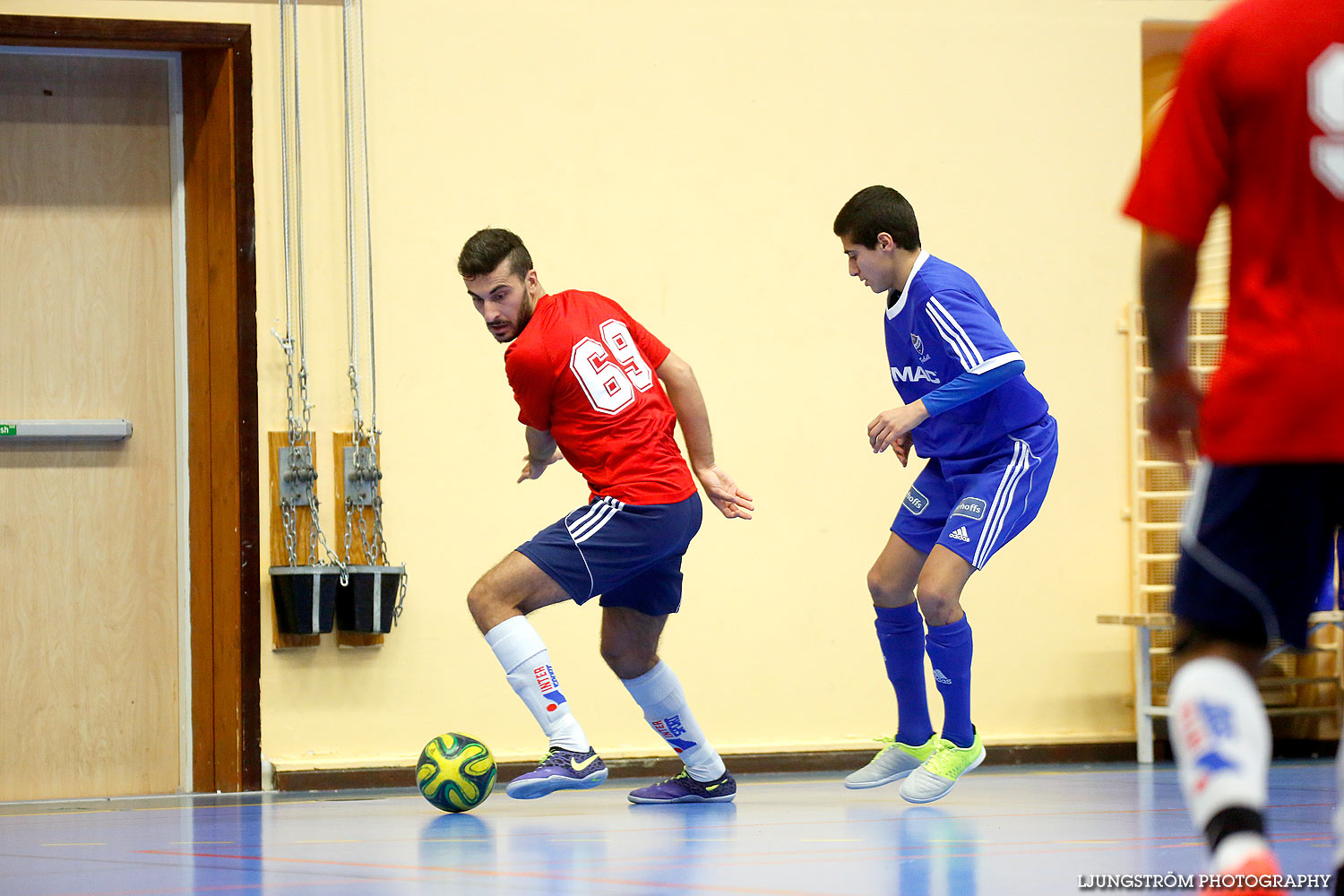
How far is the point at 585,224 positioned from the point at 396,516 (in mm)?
1445

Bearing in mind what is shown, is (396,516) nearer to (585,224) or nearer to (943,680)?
(585,224)

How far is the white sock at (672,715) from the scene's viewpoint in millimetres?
4605

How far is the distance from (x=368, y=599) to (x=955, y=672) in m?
2.39

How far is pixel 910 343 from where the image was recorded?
4.68 meters

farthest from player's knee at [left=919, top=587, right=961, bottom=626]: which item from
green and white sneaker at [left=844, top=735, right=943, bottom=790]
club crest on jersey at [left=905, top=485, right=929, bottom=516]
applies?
green and white sneaker at [left=844, top=735, right=943, bottom=790]

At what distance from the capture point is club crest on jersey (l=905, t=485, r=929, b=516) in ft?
15.6

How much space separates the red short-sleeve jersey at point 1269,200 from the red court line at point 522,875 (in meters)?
1.30

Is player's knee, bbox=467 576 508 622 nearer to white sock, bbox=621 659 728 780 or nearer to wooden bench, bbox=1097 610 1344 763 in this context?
white sock, bbox=621 659 728 780

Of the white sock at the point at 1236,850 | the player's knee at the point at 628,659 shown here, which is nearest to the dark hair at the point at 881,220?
the player's knee at the point at 628,659

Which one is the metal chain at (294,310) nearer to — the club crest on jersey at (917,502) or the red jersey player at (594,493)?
the red jersey player at (594,493)

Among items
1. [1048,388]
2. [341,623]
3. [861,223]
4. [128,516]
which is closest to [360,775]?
[341,623]

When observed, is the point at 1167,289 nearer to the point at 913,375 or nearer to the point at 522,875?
the point at 522,875

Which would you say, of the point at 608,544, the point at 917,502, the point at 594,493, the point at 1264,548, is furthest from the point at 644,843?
the point at 1264,548

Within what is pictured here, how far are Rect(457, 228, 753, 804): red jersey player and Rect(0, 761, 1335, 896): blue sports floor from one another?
0.37 m
